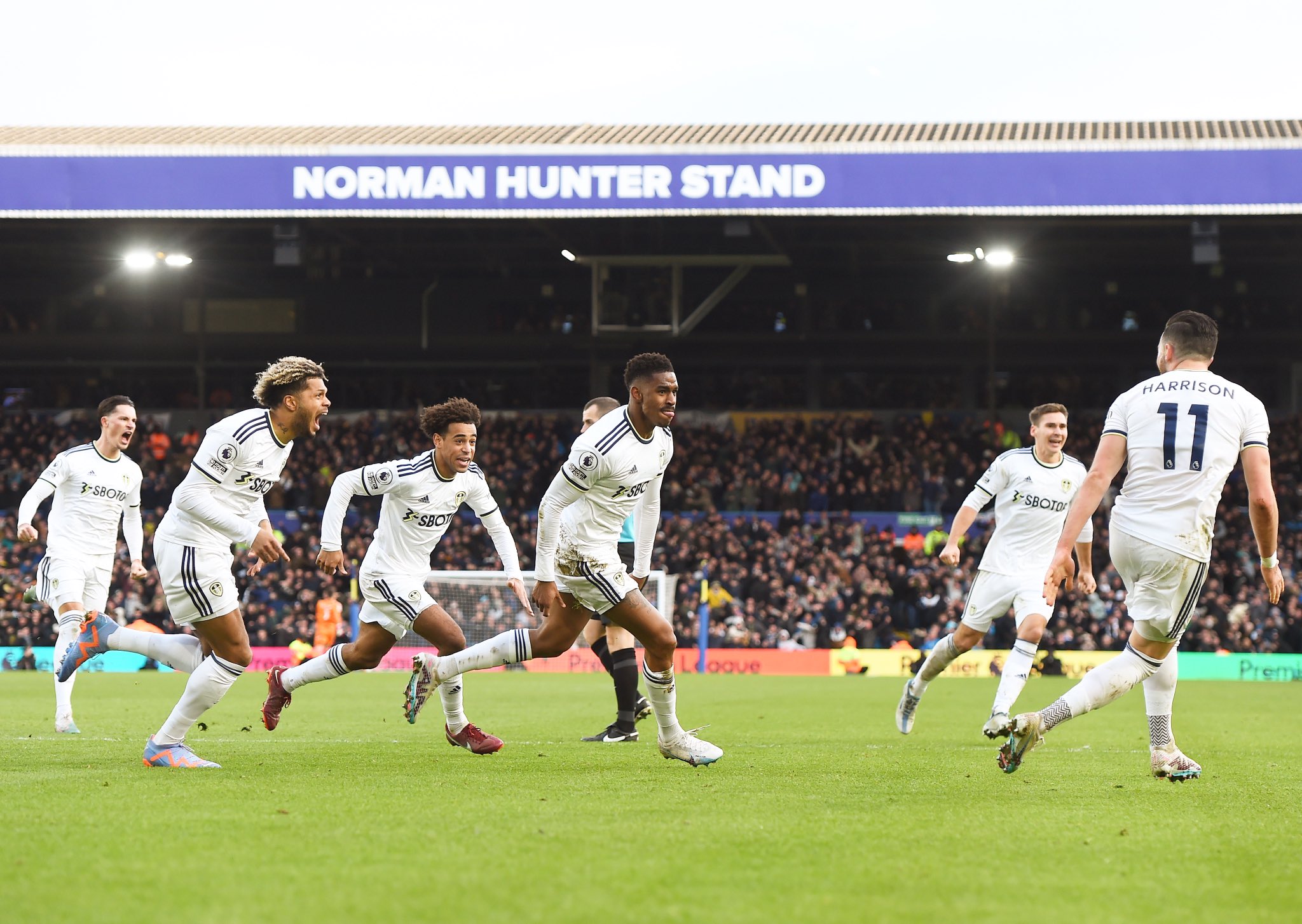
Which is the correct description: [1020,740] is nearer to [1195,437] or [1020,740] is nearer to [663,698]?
[1195,437]

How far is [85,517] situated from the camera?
12.4m

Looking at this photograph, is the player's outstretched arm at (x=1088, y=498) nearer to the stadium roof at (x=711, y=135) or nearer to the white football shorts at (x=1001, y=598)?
the white football shorts at (x=1001, y=598)

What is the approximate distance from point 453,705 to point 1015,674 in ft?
13.7

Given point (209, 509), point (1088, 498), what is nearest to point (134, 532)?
point (209, 509)

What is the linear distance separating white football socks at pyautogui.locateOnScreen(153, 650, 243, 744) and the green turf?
0.30 meters

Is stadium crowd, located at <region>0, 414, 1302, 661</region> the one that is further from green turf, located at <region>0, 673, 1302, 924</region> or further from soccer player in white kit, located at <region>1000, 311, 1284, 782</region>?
soccer player in white kit, located at <region>1000, 311, 1284, 782</region>

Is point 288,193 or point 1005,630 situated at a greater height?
point 288,193

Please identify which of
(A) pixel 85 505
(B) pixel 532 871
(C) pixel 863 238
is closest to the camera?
(B) pixel 532 871

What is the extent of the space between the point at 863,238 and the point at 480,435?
1029 cm

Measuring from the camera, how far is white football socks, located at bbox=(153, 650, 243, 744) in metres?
A: 8.09

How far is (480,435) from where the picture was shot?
33375 millimetres

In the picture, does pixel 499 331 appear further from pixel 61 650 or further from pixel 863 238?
pixel 61 650

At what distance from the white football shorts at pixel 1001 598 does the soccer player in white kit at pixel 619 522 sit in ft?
11.6

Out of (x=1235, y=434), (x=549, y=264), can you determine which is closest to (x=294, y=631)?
(x=549, y=264)
